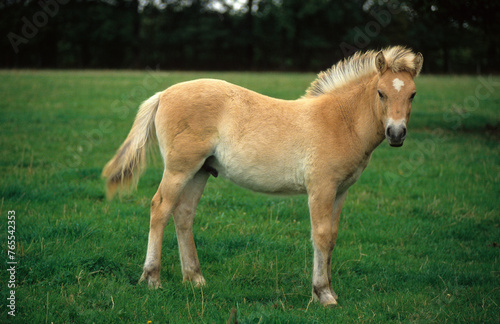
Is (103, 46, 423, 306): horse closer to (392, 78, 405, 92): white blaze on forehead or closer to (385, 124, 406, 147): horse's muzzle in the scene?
(392, 78, 405, 92): white blaze on forehead

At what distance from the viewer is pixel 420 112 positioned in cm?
1661

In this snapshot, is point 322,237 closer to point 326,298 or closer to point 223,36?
point 326,298

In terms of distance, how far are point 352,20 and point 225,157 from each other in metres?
48.7

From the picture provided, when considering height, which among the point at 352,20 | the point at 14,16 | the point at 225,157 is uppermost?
the point at 352,20

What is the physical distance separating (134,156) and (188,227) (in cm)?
103

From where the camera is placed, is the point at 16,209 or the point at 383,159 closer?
the point at 16,209

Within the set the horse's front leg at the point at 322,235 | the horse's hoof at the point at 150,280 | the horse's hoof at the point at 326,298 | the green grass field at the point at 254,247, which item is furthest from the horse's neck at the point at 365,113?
the horse's hoof at the point at 150,280

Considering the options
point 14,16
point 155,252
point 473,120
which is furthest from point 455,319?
point 14,16

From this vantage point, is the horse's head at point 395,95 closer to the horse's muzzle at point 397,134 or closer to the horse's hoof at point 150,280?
the horse's muzzle at point 397,134

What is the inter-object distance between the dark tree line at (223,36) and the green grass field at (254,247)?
36.5m

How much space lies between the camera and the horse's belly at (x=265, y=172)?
183 inches

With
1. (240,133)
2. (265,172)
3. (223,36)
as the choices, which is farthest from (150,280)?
(223,36)

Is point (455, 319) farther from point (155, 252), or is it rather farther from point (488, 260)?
point (155, 252)

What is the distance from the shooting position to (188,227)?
→ 5051 mm
